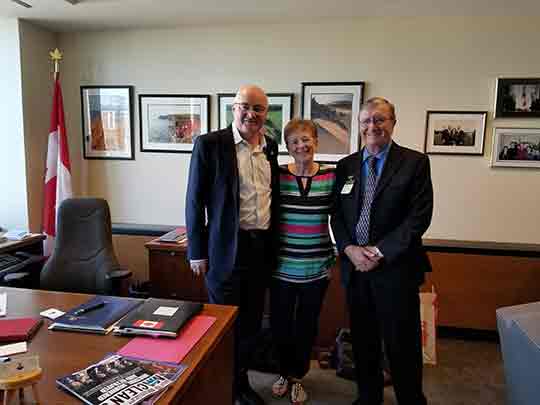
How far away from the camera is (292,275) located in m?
1.80

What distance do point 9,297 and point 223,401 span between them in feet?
3.32

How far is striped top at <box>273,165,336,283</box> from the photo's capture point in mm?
1768

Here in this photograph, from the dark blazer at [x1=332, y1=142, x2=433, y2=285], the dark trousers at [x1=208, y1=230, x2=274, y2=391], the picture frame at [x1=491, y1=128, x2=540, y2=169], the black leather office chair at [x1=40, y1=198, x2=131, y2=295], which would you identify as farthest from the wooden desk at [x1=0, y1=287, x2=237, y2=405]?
the picture frame at [x1=491, y1=128, x2=540, y2=169]

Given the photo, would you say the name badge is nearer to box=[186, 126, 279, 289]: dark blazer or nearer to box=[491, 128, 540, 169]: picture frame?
box=[186, 126, 279, 289]: dark blazer

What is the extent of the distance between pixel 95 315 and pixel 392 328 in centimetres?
125

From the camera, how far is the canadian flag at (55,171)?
3.06 metres

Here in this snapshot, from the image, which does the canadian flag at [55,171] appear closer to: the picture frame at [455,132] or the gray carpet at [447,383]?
the gray carpet at [447,383]

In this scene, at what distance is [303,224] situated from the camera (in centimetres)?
177

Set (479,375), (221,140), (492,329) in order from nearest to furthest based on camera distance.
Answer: (221,140), (479,375), (492,329)

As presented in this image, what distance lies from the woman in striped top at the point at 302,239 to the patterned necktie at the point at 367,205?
0.17 metres

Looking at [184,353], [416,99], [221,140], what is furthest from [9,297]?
[416,99]

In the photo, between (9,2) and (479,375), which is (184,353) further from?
(9,2)

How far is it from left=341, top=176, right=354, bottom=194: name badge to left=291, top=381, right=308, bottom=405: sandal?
1085 mm

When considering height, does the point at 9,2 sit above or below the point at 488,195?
above
